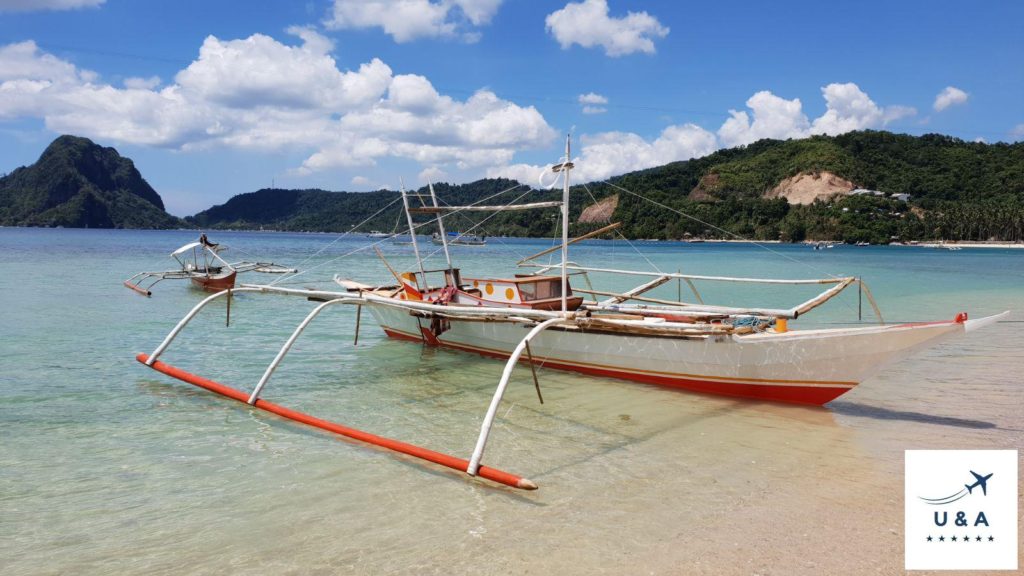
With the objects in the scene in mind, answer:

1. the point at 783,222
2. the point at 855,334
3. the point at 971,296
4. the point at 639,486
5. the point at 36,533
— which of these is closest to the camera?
the point at 36,533

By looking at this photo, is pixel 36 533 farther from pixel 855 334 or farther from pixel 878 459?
pixel 855 334

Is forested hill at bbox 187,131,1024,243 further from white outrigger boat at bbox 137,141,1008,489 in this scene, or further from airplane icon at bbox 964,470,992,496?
airplane icon at bbox 964,470,992,496

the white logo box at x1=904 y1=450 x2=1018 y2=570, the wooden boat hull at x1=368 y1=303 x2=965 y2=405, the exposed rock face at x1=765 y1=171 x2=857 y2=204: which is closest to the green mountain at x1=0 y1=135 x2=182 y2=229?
the exposed rock face at x1=765 y1=171 x2=857 y2=204

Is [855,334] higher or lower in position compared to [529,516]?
higher

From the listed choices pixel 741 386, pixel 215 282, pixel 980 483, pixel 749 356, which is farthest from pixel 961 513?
pixel 215 282

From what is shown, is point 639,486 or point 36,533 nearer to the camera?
point 36,533

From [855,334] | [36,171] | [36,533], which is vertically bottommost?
[36,533]

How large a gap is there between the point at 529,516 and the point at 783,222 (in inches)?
4754

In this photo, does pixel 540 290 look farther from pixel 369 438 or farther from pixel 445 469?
pixel 445 469

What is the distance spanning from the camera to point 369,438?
7.66 meters

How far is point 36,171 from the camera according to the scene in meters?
176

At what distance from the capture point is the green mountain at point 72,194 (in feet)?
536

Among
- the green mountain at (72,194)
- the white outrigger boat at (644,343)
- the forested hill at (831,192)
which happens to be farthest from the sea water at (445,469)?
the green mountain at (72,194)

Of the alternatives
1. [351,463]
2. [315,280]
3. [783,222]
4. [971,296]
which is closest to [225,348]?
[351,463]
